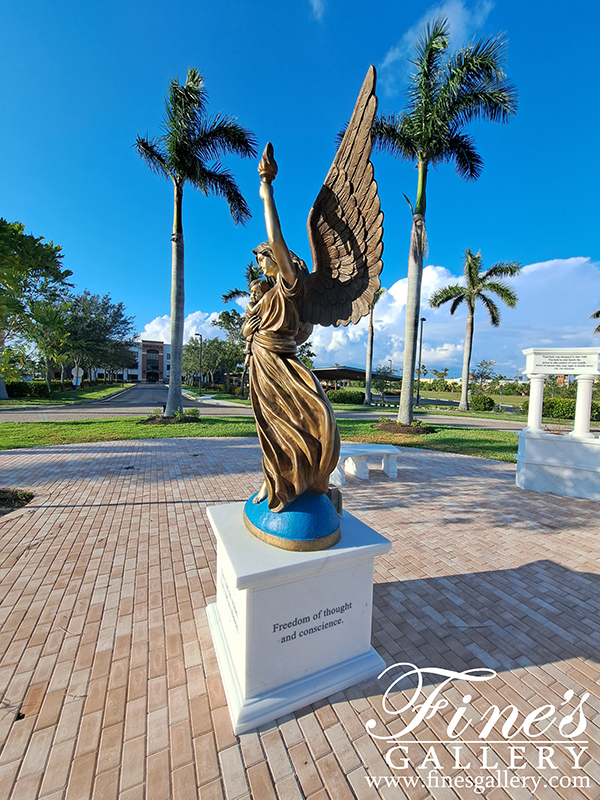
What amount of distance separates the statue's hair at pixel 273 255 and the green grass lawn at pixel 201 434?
949cm

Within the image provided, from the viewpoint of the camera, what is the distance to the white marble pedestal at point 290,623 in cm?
210

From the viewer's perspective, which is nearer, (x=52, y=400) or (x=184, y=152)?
(x=184, y=152)

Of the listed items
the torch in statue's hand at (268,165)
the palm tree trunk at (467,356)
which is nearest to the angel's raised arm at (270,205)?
the torch in statue's hand at (268,165)

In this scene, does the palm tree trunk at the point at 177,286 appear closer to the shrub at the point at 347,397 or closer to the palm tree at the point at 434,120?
the palm tree at the point at 434,120

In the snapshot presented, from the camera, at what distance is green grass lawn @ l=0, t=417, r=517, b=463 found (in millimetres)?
10641

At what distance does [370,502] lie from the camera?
605 cm

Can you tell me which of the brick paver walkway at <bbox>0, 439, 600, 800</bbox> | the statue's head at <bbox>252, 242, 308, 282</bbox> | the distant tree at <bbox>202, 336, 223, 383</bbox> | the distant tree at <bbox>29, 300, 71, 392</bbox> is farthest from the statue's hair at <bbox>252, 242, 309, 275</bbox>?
the distant tree at <bbox>202, 336, 223, 383</bbox>

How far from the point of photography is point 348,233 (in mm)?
2576

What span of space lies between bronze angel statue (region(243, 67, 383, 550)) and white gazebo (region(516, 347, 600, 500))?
5.62 m

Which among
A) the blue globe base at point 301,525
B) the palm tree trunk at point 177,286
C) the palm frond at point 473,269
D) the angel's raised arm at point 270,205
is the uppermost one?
the palm frond at point 473,269

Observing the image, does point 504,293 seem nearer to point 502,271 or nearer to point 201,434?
point 502,271

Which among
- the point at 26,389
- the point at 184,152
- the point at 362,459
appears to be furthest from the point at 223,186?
the point at 26,389

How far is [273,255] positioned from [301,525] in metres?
1.79

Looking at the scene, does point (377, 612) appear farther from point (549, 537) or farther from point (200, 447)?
point (200, 447)
